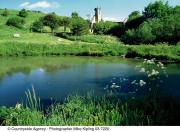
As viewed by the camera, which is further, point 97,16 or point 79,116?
point 97,16

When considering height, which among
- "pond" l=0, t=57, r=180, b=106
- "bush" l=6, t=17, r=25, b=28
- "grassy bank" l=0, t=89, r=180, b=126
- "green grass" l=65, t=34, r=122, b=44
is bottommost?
"pond" l=0, t=57, r=180, b=106

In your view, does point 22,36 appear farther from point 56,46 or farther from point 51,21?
point 51,21

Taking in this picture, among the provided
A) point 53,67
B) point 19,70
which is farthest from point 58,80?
point 53,67

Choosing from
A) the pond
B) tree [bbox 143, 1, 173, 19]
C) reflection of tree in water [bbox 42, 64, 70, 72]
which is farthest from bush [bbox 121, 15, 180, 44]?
reflection of tree in water [bbox 42, 64, 70, 72]

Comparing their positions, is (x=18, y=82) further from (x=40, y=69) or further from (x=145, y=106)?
(x=145, y=106)

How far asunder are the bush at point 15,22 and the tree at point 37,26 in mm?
742

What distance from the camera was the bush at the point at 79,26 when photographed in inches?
775

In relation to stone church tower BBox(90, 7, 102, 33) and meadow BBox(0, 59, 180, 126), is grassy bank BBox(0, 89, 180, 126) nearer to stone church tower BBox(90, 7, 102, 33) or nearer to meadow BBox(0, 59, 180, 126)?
meadow BBox(0, 59, 180, 126)

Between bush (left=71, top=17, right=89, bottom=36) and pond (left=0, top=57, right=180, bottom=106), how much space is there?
170 inches

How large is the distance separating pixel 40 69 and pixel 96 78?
10.7ft

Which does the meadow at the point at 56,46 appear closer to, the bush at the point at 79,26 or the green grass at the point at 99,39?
the green grass at the point at 99,39

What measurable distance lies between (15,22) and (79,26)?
2.85 metres

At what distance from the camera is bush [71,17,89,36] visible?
19.7 meters

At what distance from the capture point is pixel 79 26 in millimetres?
19406
